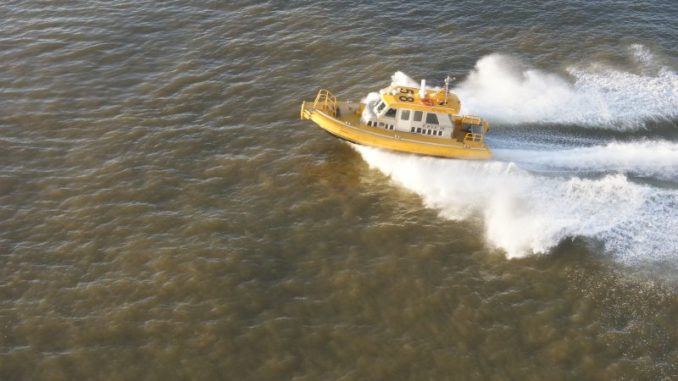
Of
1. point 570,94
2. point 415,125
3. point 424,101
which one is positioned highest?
point 424,101

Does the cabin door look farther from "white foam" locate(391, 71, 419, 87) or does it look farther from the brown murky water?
"white foam" locate(391, 71, 419, 87)

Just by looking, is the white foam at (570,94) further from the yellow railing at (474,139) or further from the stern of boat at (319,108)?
the stern of boat at (319,108)

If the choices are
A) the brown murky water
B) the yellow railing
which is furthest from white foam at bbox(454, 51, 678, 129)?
the yellow railing

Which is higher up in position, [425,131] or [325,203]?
[425,131]

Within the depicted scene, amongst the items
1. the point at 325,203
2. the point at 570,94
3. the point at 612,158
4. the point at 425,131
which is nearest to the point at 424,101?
the point at 425,131

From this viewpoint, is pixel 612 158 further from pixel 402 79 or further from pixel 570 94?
pixel 402 79

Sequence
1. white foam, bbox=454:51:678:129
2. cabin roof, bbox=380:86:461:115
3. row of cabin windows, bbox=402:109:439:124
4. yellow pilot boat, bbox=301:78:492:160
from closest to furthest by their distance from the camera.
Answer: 1. cabin roof, bbox=380:86:461:115
2. yellow pilot boat, bbox=301:78:492:160
3. row of cabin windows, bbox=402:109:439:124
4. white foam, bbox=454:51:678:129

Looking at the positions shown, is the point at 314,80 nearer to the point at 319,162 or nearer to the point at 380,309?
the point at 319,162
